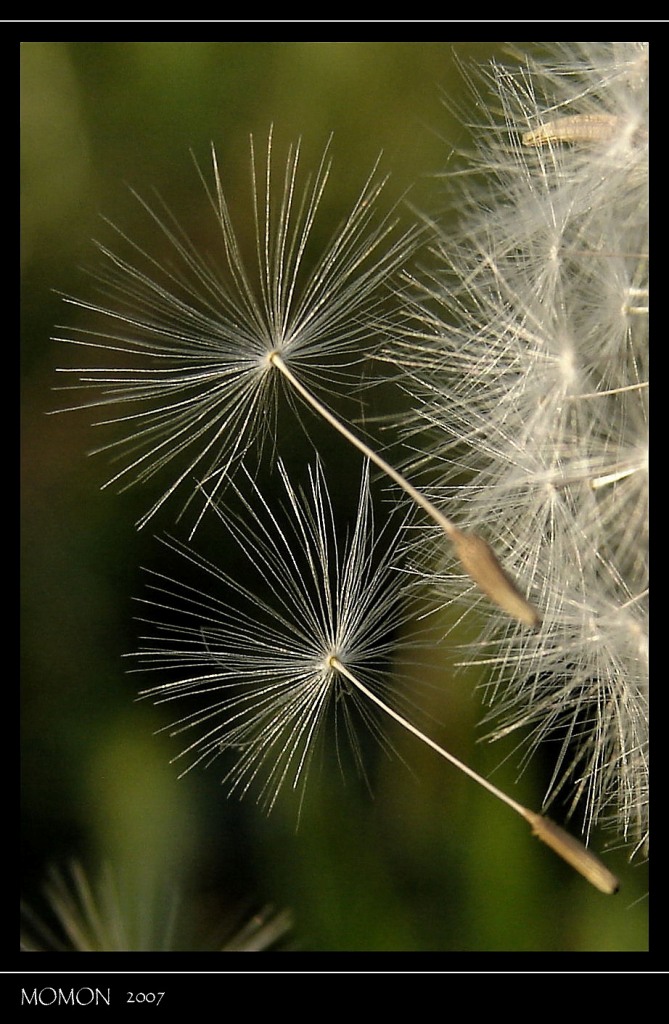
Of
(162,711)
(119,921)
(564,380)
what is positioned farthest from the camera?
(162,711)

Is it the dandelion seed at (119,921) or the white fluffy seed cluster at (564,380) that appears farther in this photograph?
the dandelion seed at (119,921)

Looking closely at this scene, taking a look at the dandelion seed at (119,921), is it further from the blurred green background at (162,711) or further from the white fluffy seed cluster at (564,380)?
the white fluffy seed cluster at (564,380)

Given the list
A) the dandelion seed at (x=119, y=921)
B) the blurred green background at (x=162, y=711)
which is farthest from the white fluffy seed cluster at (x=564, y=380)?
the dandelion seed at (x=119, y=921)

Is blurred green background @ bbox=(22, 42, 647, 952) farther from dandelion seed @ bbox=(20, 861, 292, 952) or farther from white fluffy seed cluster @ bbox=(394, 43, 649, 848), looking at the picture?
white fluffy seed cluster @ bbox=(394, 43, 649, 848)

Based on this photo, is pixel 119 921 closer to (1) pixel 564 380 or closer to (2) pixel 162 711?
(2) pixel 162 711

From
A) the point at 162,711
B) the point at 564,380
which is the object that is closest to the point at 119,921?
the point at 162,711

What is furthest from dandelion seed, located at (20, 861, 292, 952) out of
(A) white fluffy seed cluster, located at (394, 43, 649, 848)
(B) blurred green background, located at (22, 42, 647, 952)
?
(A) white fluffy seed cluster, located at (394, 43, 649, 848)
